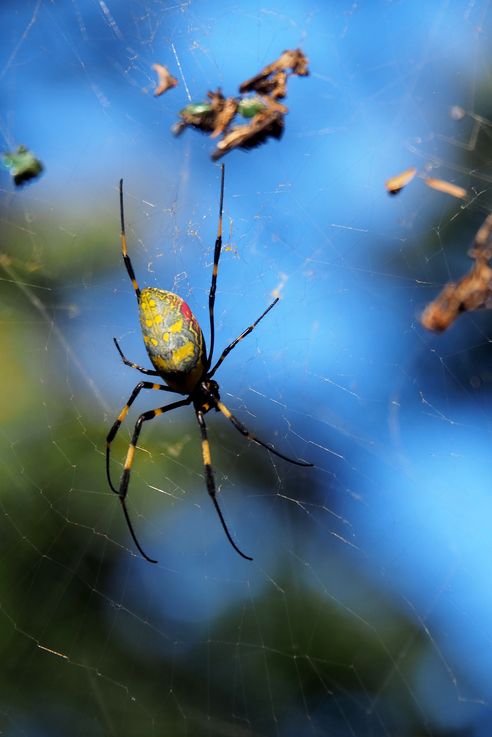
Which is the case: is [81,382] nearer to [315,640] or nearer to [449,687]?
[315,640]

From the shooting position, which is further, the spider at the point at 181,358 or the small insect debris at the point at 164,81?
the small insect debris at the point at 164,81

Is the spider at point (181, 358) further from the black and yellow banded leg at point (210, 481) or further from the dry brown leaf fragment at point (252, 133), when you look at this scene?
the dry brown leaf fragment at point (252, 133)

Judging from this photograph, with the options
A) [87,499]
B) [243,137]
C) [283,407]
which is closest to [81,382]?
[87,499]

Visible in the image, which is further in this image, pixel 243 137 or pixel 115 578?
pixel 115 578

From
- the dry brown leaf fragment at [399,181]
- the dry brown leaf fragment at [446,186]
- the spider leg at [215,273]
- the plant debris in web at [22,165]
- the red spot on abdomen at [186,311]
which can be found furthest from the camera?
the plant debris in web at [22,165]

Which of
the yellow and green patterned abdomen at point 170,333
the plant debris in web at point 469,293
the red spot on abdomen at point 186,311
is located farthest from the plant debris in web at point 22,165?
the plant debris in web at point 469,293

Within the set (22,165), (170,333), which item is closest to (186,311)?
(170,333)

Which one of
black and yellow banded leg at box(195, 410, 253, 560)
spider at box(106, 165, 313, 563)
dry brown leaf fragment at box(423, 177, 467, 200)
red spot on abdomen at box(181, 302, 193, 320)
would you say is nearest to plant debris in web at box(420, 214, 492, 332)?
dry brown leaf fragment at box(423, 177, 467, 200)

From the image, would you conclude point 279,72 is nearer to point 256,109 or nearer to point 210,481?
point 256,109
